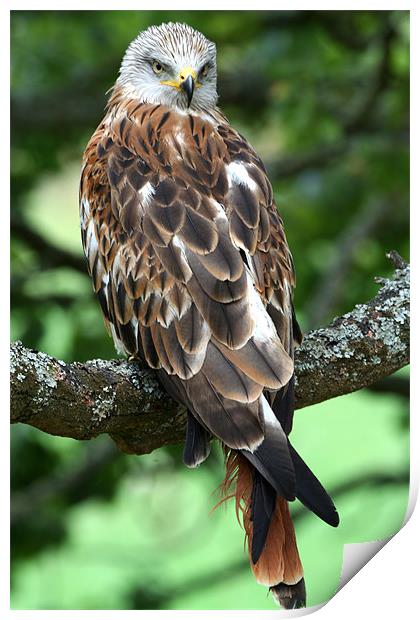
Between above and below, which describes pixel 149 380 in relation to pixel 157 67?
below

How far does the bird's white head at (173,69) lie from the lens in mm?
3145

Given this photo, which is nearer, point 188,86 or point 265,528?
point 265,528

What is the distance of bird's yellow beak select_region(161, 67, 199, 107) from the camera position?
309cm

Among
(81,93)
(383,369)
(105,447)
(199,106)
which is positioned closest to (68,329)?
(105,447)

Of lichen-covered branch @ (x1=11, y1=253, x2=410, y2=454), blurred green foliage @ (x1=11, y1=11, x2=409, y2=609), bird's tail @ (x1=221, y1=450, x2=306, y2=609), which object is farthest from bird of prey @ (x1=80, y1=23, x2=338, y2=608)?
blurred green foliage @ (x1=11, y1=11, x2=409, y2=609)

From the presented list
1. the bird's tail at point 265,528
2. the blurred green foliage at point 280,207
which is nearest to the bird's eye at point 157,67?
the blurred green foliage at point 280,207

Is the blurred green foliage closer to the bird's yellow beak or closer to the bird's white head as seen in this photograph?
the bird's white head

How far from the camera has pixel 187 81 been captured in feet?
10.2

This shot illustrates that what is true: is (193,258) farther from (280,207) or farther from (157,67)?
(280,207)

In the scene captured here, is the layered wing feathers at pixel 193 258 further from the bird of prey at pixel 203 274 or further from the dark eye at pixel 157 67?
the dark eye at pixel 157 67

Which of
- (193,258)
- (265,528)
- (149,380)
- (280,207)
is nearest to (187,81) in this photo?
(193,258)

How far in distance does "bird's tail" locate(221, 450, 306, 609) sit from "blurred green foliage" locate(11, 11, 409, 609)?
0.85 meters

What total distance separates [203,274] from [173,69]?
0.82 m
